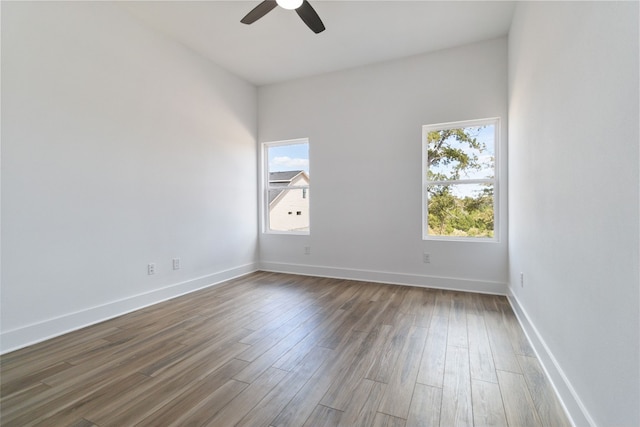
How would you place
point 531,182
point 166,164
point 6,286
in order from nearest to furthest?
1. point 6,286
2. point 531,182
3. point 166,164

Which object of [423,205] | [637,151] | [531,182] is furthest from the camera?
[423,205]

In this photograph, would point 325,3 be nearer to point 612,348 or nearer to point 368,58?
point 368,58

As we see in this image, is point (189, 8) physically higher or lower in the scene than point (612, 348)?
higher

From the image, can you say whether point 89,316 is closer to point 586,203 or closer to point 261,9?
point 261,9

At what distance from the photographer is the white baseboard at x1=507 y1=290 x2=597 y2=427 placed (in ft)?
4.30

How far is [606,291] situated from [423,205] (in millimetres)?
2699

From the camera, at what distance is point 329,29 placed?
10.5ft

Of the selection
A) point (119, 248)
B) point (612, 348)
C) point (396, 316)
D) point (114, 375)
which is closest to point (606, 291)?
point (612, 348)

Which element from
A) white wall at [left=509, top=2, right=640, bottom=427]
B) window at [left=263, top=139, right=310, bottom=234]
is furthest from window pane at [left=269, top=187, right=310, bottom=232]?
white wall at [left=509, top=2, right=640, bottom=427]

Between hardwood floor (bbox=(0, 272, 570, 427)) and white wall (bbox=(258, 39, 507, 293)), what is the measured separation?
85 centimetres

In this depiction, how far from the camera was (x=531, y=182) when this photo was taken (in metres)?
2.26

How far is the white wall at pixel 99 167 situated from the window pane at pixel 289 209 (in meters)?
1.00

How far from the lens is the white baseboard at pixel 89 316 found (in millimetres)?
2168

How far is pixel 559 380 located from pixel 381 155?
116 inches
